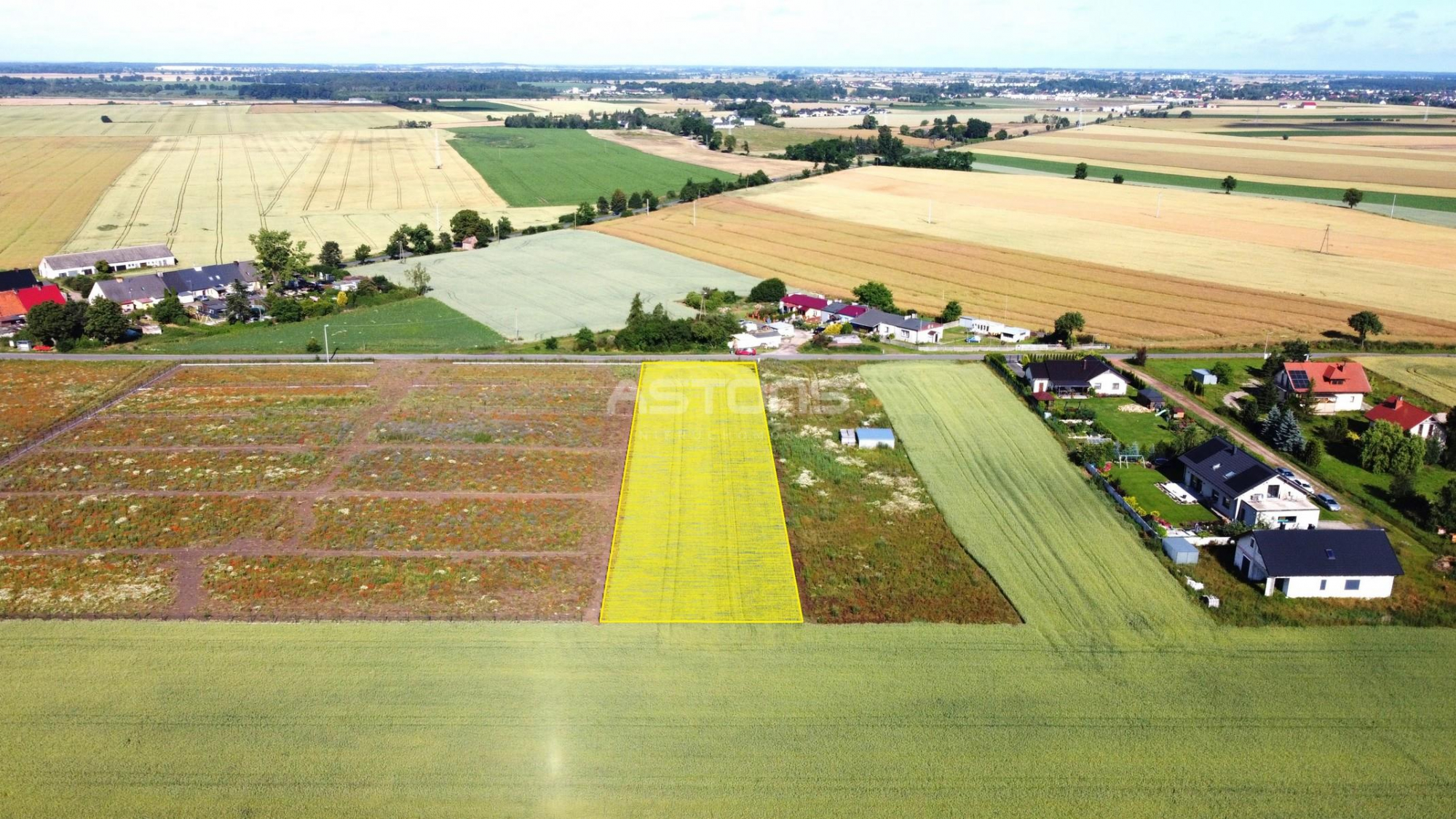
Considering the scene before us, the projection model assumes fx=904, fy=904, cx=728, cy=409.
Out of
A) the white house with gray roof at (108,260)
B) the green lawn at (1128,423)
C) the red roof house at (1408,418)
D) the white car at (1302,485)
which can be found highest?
the white house with gray roof at (108,260)

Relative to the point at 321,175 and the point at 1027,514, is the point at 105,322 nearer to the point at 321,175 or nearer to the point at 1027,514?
the point at 1027,514

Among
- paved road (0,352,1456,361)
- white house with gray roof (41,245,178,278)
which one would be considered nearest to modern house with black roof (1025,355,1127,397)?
paved road (0,352,1456,361)

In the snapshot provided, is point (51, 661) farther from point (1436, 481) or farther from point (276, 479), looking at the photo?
point (1436, 481)

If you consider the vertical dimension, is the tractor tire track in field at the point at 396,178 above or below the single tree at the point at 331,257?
above

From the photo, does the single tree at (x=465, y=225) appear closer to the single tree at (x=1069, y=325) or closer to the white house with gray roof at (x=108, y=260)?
the white house with gray roof at (x=108, y=260)

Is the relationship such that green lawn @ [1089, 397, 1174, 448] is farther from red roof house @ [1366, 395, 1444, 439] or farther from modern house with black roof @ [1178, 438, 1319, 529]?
red roof house @ [1366, 395, 1444, 439]

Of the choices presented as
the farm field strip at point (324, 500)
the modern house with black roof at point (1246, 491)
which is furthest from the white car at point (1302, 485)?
the farm field strip at point (324, 500)

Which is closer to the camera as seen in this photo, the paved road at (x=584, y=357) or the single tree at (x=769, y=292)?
the paved road at (x=584, y=357)
